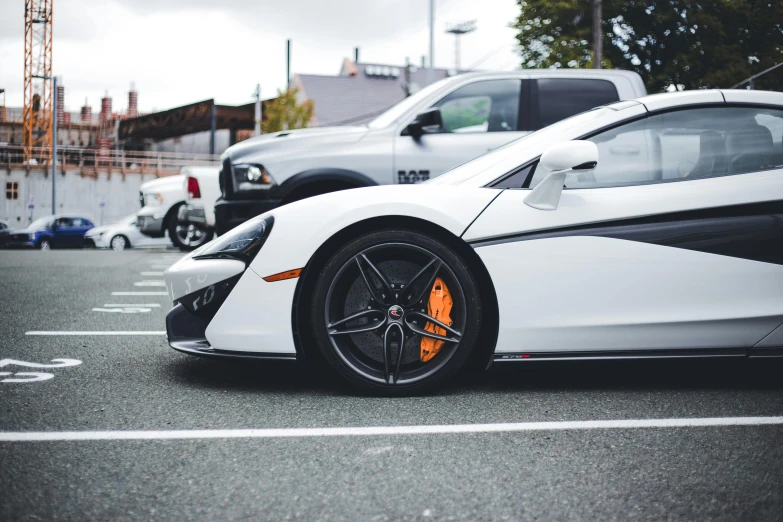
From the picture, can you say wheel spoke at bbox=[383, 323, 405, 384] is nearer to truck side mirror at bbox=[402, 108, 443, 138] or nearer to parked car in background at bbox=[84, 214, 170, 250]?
truck side mirror at bbox=[402, 108, 443, 138]

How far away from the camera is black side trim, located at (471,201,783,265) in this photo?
3.00 metres

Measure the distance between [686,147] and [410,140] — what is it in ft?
10.8

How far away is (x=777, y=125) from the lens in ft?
10.7

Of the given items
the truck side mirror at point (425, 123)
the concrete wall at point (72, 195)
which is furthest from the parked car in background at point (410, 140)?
the concrete wall at point (72, 195)

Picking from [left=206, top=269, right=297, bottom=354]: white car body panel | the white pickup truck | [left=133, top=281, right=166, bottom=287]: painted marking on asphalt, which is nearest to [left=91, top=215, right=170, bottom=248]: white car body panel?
the white pickup truck

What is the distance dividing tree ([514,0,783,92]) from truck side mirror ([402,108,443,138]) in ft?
38.3

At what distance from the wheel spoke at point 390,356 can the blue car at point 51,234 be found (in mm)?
22906

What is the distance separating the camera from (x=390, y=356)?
9.75 ft

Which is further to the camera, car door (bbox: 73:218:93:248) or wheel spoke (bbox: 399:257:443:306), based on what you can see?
car door (bbox: 73:218:93:248)

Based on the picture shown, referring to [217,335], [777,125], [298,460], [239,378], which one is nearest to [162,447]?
[298,460]

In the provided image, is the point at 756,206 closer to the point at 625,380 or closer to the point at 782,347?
the point at 782,347

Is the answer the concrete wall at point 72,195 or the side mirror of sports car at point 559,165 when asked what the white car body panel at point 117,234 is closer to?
the side mirror of sports car at point 559,165

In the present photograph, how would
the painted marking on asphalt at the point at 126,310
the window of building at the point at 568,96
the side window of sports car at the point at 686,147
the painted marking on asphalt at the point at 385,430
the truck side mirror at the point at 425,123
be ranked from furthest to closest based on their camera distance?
the window of building at the point at 568,96, the truck side mirror at the point at 425,123, the painted marking on asphalt at the point at 126,310, the side window of sports car at the point at 686,147, the painted marking on asphalt at the point at 385,430

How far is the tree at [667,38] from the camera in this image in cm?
1825
